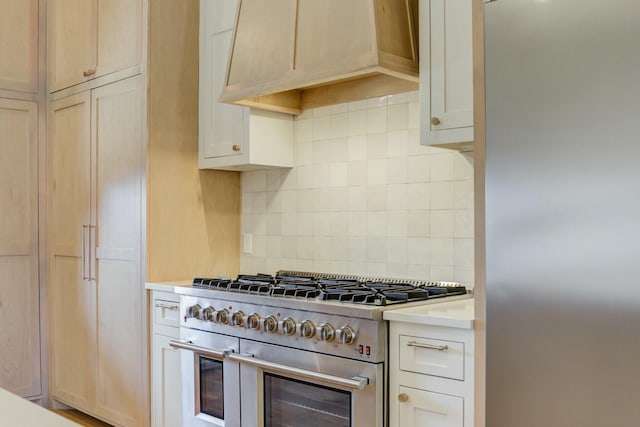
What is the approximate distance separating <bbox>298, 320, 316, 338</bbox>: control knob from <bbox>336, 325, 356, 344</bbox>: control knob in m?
0.12

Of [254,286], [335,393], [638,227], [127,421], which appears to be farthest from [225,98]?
[638,227]

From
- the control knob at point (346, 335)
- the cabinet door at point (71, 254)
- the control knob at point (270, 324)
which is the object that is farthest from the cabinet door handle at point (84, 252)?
the control knob at point (346, 335)

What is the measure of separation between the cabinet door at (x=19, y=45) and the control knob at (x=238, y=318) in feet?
7.47

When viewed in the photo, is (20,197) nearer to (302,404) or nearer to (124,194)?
(124,194)

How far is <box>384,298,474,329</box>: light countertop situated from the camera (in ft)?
6.35

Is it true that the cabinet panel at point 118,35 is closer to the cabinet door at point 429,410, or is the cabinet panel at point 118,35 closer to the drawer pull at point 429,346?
the drawer pull at point 429,346

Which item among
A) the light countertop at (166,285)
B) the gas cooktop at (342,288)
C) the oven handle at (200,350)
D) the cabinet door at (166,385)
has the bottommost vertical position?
the cabinet door at (166,385)

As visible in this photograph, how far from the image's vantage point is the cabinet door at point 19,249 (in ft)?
12.5

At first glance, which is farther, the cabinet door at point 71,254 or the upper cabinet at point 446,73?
the cabinet door at point 71,254

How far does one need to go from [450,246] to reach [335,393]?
79cm

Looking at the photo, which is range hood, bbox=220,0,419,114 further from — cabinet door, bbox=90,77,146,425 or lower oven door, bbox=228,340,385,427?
lower oven door, bbox=228,340,385,427

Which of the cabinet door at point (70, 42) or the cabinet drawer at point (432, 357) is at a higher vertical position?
the cabinet door at point (70, 42)

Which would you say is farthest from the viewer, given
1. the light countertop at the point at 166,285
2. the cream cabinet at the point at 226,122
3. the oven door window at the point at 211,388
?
the cream cabinet at the point at 226,122

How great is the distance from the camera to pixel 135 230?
3.20 metres
